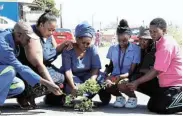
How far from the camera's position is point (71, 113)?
5426 mm

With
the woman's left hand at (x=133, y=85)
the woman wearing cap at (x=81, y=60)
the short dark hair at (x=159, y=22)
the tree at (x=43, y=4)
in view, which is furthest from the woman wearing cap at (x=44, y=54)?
the tree at (x=43, y=4)

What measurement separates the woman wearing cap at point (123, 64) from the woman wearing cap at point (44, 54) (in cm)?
66

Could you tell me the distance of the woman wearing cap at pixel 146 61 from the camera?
5766mm

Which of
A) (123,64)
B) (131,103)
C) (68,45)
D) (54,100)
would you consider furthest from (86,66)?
(131,103)

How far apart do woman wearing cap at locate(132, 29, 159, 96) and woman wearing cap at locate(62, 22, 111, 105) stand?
0.55 meters

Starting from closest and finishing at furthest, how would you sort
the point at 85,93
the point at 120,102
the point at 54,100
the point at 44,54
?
the point at 85,93 < the point at 44,54 < the point at 120,102 < the point at 54,100

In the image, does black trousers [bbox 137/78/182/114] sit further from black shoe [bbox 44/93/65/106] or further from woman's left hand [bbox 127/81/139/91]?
black shoe [bbox 44/93/65/106]

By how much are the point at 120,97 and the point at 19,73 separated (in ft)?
4.75

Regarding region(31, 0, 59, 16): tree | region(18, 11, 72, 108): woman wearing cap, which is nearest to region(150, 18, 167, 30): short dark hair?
region(18, 11, 72, 108): woman wearing cap

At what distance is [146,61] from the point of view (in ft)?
19.2

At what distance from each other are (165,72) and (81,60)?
115cm

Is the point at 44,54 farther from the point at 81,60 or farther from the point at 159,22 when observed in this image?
the point at 159,22

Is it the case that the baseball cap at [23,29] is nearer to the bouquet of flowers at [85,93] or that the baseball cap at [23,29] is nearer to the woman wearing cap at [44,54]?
the woman wearing cap at [44,54]

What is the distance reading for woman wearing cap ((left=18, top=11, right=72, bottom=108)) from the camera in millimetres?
5348
